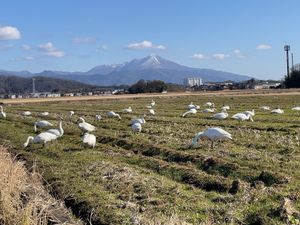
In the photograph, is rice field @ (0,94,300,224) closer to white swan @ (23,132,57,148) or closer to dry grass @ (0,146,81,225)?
white swan @ (23,132,57,148)

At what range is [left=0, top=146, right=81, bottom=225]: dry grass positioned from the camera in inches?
356

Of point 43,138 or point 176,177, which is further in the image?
point 43,138

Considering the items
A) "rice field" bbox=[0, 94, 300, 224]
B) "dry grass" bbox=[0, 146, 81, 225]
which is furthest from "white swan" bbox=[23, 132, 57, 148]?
"dry grass" bbox=[0, 146, 81, 225]

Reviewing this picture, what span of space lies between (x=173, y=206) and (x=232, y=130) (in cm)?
1305

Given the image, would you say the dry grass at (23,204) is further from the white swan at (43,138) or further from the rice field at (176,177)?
the white swan at (43,138)

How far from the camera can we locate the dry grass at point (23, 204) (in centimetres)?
903

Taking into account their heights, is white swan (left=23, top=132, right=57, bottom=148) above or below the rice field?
above

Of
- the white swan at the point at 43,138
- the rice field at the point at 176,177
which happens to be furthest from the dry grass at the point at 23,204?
the white swan at the point at 43,138

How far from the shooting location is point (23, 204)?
33.0 ft

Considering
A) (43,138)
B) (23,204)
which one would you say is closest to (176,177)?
(23,204)

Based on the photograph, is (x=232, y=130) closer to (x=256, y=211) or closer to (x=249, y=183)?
(x=249, y=183)

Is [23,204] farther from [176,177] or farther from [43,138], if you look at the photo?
[43,138]

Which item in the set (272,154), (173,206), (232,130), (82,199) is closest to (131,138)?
(232,130)

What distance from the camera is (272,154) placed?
15.4m
